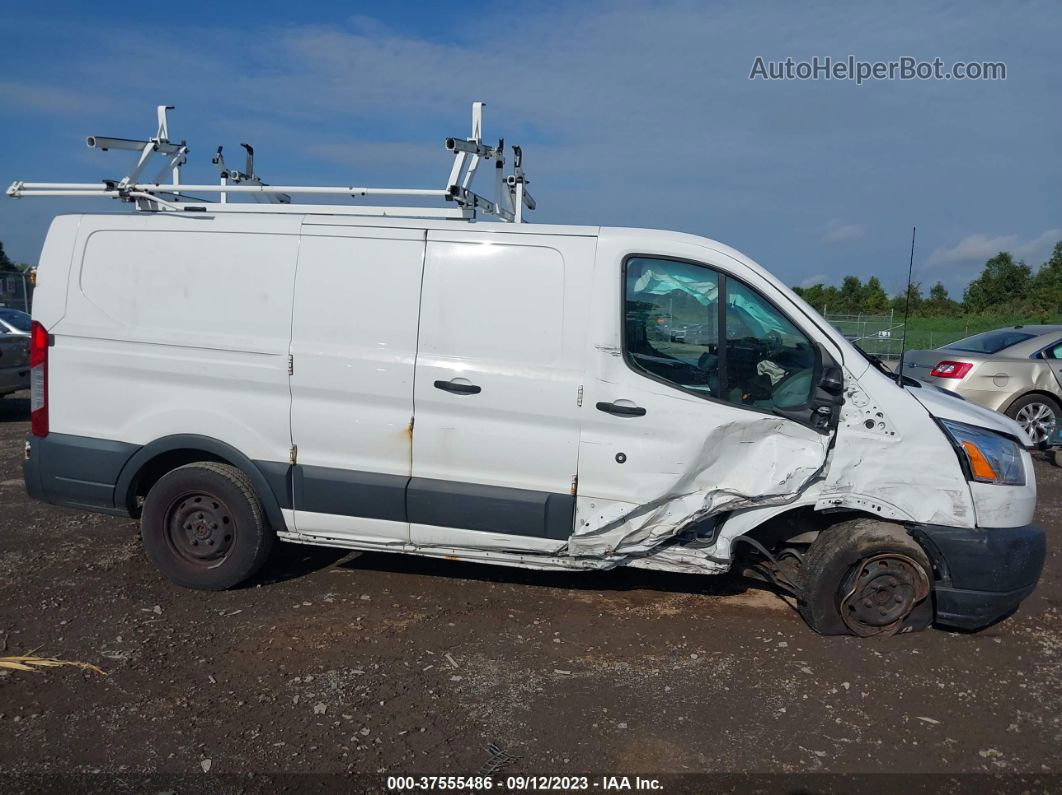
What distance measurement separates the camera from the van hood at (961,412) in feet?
13.7

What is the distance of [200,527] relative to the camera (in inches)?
187

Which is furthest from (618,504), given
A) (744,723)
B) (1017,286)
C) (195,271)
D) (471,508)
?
(1017,286)

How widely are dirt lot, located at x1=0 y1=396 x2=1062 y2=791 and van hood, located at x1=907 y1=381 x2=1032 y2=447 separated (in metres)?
1.19

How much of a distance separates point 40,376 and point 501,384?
282 centimetres

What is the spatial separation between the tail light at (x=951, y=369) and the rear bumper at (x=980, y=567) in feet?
20.7

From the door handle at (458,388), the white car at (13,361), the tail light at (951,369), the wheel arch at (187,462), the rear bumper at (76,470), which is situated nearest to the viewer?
the door handle at (458,388)

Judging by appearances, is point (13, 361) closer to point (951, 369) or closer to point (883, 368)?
point (883, 368)

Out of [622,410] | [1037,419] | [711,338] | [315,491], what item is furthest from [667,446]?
[1037,419]

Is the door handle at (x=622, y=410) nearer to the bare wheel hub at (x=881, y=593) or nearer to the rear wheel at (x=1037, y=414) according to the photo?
the bare wheel hub at (x=881, y=593)

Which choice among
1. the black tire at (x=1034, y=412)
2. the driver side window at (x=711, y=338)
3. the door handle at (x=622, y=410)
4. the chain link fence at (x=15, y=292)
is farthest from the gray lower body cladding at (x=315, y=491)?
the chain link fence at (x=15, y=292)

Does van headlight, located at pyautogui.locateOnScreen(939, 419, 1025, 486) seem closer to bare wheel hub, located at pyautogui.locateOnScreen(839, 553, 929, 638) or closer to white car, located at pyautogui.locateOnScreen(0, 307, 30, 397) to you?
bare wheel hub, located at pyautogui.locateOnScreen(839, 553, 929, 638)

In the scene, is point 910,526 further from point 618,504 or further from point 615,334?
point 615,334

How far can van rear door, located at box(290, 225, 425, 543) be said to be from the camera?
4.41m

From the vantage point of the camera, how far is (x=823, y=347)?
4.21 meters
